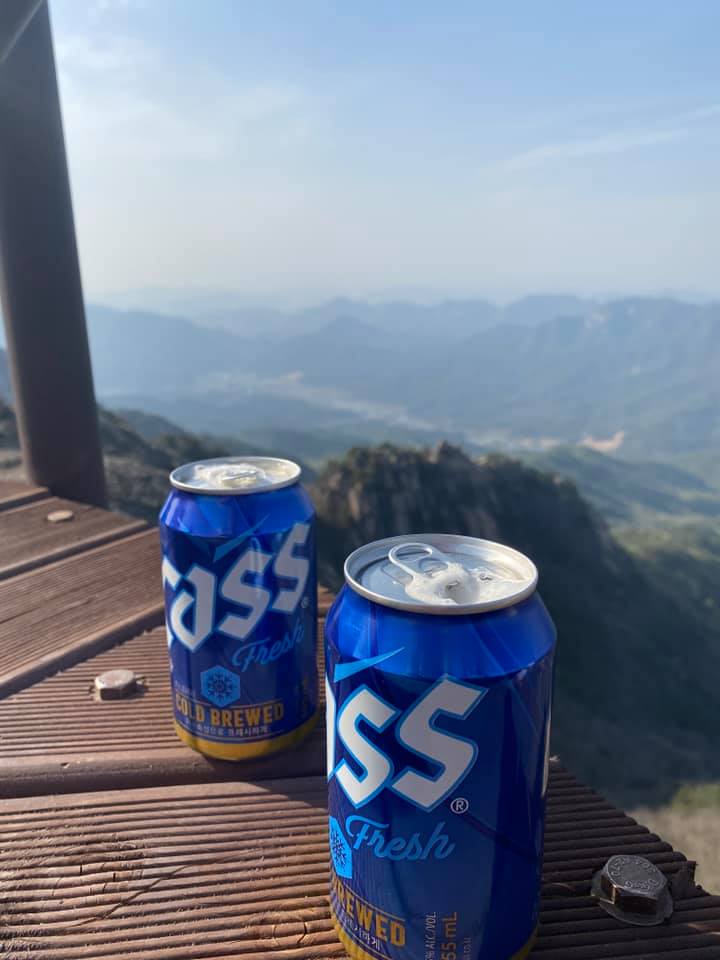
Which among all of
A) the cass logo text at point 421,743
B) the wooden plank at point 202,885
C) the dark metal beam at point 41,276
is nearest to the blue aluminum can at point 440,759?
the cass logo text at point 421,743

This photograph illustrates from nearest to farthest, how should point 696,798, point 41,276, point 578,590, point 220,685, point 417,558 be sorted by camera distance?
1. point 417,558
2. point 220,685
3. point 41,276
4. point 696,798
5. point 578,590

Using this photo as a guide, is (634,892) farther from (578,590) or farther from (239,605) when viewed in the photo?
(578,590)

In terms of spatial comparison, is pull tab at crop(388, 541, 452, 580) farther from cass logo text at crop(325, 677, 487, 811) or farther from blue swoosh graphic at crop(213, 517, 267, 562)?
blue swoosh graphic at crop(213, 517, 267, 562)

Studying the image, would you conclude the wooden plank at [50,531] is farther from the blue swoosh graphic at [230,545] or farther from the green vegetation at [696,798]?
the green vegetation at [696,798]

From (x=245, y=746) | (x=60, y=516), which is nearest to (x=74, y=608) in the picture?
(x=60, y=516)

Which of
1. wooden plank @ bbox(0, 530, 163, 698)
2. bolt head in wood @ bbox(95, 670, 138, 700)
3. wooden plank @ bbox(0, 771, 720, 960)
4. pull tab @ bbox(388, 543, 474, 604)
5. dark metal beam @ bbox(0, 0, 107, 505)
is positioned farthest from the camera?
dark metal beam @ bbox(0, 0, 107, 505)

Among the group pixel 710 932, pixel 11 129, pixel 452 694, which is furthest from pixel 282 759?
pixel 11 129

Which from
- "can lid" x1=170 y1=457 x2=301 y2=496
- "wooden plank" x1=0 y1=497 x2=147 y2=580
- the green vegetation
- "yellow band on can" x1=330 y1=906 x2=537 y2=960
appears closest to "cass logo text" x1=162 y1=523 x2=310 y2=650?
"can lid" x1=170 y1=457 x2=301 y2=496
